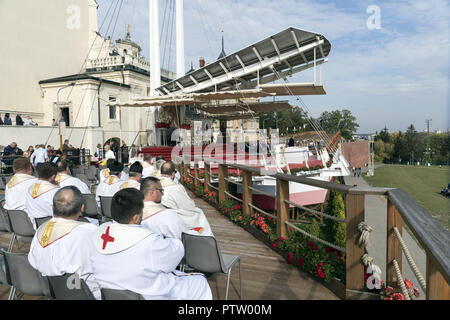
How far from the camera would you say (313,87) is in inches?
632

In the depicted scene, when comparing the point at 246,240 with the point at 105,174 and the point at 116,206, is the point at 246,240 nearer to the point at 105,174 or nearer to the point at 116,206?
the point at 105,174

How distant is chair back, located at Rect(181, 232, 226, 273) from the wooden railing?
4.62 ft

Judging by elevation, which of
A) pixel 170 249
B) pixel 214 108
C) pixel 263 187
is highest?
pixel 214 108

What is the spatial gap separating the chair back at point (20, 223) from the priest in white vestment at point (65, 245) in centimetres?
198

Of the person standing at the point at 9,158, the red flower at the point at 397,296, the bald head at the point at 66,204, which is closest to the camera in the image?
the bald head at the point at 66,204

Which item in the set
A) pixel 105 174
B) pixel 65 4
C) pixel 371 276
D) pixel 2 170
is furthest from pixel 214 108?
pixel 65 4

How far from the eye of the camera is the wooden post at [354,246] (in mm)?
3348

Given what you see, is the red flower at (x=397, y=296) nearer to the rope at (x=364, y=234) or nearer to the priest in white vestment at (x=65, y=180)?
the rope at (x=364, y=234)

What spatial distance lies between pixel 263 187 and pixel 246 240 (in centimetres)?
896

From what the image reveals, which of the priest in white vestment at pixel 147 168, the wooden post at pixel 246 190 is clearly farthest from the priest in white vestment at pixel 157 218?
the priest in white vestment at pixel 147 168

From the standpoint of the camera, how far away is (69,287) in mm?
2264

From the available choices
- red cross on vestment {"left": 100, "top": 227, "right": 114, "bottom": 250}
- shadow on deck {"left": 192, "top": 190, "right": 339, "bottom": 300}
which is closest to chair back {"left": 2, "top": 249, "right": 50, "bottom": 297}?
red cross on vestment {"left": 100, "top": 227, "right": 114, "bottom": 250}

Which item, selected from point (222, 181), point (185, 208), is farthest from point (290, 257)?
point (222, 181)

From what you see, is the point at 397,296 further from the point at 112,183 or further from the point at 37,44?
the point at 37,44
